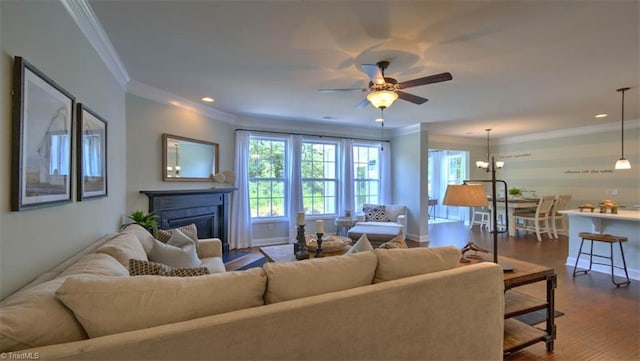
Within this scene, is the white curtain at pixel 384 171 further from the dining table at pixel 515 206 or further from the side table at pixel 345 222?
the dining table at pixel 515 206

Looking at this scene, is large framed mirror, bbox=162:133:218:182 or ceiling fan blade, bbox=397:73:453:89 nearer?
ceiling fan blade, bbox=397:73:453:89

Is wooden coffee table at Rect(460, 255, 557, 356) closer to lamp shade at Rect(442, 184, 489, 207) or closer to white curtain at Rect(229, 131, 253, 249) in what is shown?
lamp shade at Rect(442, 184, 489, 207)

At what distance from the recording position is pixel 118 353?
3.45 ft

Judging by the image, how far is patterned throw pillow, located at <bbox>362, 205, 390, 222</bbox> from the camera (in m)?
6.10

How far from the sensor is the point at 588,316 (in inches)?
112

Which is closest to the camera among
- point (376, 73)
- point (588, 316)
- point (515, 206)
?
point (376, 73)

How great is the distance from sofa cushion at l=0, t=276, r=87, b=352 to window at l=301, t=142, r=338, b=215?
16.5ft

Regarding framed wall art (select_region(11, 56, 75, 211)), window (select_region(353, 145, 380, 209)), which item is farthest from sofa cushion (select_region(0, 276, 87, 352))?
window (select_region(353, 145, 380, 209))

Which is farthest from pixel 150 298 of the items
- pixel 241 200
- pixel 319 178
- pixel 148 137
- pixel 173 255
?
pixel 319 178

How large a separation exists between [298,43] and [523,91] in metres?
3.10

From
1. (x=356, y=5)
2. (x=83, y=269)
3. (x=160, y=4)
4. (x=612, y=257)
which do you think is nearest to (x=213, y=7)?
(x=160, y=4)

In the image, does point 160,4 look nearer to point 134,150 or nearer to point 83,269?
point 83,269

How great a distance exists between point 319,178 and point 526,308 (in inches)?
176

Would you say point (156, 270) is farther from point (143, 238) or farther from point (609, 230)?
point (609, 230)
